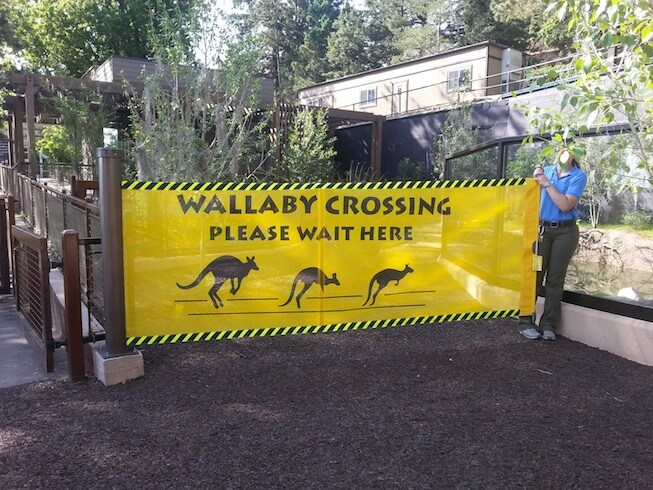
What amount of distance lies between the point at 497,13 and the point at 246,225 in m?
36.6

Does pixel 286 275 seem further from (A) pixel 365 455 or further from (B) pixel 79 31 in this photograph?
(B) pixel 79 31

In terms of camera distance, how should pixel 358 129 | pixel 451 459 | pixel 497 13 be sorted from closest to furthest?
pixel 451 459 → pixel 358 129 → pixel 497 13

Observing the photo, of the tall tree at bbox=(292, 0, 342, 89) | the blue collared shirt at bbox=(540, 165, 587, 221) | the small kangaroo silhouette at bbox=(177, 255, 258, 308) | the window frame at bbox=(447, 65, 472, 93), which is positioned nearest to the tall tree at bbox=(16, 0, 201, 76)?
the tall tree at bbox=(292, 0, 342, 89)

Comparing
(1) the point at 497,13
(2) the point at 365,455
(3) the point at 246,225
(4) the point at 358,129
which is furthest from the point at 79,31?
(2) the point at 365,455

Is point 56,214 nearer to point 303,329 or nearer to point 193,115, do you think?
point 193,115

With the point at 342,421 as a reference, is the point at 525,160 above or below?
above

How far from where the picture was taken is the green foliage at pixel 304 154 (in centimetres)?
1639

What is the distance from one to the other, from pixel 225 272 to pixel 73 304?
1131 millimetres

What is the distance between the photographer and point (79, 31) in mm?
33719

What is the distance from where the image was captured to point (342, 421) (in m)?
3.45

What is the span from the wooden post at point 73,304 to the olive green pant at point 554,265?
12.4 feet

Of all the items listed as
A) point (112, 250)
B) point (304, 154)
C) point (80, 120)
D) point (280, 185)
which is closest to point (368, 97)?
point (304, 154)

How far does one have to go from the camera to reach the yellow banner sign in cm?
429

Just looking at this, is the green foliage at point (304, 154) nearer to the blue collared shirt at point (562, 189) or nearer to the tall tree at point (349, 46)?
the blue collared shirt at point (562, 189)
